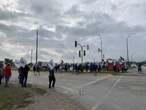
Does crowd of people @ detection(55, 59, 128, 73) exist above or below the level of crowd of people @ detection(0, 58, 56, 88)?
above

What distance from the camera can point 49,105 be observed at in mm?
19078

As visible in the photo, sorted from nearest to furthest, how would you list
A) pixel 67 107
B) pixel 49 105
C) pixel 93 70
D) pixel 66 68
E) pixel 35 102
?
pixel 67 107
pixel 49 105
pixel 35 102
pixel 93 70
pixel 66 68

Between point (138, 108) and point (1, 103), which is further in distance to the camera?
point (1, 103)

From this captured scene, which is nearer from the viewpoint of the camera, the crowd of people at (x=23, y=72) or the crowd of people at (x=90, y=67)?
the crowd of people at (x=23, y=72)

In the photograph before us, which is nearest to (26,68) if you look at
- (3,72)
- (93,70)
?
(3,72)

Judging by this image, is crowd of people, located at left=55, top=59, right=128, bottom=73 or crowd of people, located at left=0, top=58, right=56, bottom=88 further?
crowd of people, located at left=55, top=59, right=128, bottom=73

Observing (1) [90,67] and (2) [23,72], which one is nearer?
(2) [23,72]

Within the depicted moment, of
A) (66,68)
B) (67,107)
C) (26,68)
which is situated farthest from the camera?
(66,68)

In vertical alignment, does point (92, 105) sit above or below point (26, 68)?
below

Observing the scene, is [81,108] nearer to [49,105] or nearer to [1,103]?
[49,105]

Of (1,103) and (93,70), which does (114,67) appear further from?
(1,103)

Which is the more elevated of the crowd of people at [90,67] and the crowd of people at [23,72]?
the crowd of people at [90,67]

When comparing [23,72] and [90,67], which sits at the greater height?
[90,67]

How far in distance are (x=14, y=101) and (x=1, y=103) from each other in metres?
0.70
